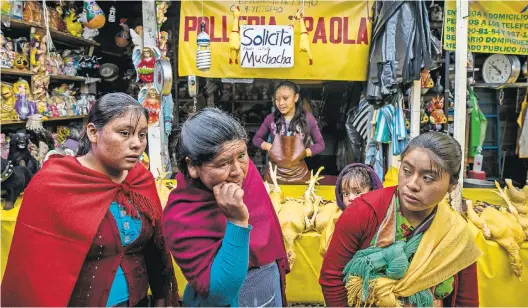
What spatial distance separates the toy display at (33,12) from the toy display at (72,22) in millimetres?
542

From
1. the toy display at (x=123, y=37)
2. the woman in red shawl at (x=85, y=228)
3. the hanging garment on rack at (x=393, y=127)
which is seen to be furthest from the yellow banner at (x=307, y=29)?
the woman in red shawl at (x=85, y=228)

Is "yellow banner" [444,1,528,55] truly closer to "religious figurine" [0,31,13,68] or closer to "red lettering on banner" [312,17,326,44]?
"red lettering on banner" [312,17,326,44]

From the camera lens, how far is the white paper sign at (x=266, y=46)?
441 cm

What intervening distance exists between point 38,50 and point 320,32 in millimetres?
3157

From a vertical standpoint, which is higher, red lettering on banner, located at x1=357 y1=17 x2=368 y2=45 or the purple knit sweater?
red lettering on banner, located at x1=357 y1=17 x2=368 y2=45

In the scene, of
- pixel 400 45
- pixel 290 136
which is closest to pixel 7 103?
pixel 290 136

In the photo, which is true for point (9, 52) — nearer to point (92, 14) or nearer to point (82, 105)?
point (92, 14)

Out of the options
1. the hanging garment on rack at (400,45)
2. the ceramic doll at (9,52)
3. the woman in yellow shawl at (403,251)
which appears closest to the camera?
the woman in yellow shawl at (403,251)

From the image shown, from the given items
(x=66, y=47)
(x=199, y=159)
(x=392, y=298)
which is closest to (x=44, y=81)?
(x=66, y=47)

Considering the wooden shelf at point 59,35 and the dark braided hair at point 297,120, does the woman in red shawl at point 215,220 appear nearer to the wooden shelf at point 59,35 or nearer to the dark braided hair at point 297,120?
the dark braided hair at point 297,120

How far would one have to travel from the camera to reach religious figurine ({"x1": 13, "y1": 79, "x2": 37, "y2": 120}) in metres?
4.07

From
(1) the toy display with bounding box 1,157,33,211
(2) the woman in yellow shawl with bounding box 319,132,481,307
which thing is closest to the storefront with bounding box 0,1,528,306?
(1) the toy display with bounding box 1,157,33,211

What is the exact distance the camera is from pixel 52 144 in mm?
4191

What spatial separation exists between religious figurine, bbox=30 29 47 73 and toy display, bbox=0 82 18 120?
0.45 meters
